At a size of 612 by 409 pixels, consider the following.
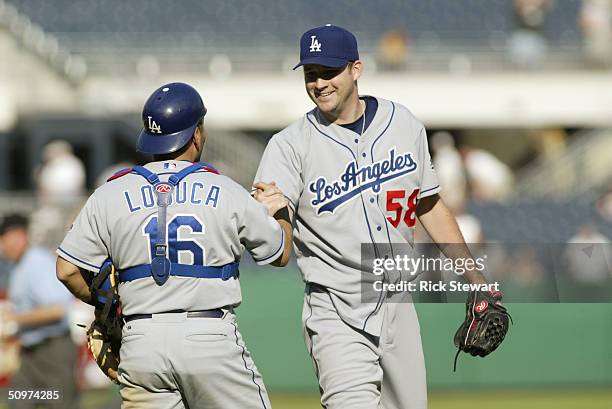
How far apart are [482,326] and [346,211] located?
34.5 inches

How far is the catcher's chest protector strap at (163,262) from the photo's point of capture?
432 centimetres

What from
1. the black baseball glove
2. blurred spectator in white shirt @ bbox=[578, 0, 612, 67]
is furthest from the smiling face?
blurred spectator in white shirt @ bbox=[578, 0, 612, 67]

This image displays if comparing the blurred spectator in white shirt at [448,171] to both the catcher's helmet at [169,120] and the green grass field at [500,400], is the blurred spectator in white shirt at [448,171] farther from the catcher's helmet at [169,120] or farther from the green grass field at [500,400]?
the catcher's helmet at [169,120]

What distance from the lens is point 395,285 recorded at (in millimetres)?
5348

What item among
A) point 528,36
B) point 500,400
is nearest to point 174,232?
point 500,400

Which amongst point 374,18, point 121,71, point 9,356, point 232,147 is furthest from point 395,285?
point 374,18

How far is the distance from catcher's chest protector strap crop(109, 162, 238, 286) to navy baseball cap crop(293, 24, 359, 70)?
1029mm

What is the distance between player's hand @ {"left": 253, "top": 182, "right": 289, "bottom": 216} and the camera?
485 centimetres

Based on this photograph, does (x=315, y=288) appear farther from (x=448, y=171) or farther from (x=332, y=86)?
(x=448, y=171)


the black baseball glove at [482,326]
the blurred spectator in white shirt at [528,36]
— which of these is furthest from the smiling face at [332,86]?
the blurred spectator in white shirt at [528,36]

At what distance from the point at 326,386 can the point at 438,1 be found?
56.0 ft

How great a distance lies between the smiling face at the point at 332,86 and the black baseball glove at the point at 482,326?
1.14 meters

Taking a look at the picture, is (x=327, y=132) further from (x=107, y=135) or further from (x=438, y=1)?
(x=438, y=1)

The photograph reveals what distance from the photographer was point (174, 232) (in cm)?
432
